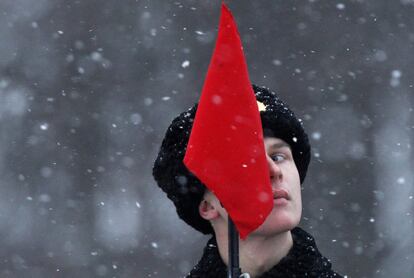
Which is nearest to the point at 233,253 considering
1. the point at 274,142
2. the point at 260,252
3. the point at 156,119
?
the point at 260,252

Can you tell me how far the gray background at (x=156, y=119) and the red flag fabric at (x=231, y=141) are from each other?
12965 millimetres

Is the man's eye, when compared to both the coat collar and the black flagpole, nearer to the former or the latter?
the coat collar

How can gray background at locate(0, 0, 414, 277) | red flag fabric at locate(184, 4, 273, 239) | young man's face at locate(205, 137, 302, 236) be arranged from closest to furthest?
red flag fabric at locate(184, 4, 273, 239) < young man's face at locate(205, 137, 302, 236) < gray background at locate(0, 0, 414, 277)

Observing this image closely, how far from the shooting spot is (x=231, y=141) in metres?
3.70

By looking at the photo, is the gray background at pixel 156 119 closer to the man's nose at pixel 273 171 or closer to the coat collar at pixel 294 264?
the coat collar at pixel 294 264

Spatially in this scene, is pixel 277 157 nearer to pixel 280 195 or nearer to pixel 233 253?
pixel 280 195

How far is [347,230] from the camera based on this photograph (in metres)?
Result: 17.8

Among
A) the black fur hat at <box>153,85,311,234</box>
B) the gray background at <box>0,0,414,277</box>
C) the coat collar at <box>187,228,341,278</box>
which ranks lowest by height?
the gray background at <box>0,0,414,277</box>

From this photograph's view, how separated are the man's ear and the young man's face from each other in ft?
0.05

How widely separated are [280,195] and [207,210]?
1.06ft

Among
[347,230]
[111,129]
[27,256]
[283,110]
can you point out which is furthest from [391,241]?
[283,110]

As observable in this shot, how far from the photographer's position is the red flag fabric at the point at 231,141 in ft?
12.1

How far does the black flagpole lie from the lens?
12.7ft

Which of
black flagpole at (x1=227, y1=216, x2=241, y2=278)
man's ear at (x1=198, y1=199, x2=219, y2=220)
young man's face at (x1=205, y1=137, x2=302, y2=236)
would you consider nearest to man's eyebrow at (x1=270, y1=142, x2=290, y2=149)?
young man's face at (x1=205, y1=137, x2=302, y2=236)
